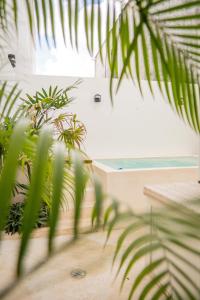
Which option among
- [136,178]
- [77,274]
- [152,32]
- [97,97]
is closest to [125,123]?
[97,97]

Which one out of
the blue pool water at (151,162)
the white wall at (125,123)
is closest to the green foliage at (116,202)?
the blue pool water at (151,162)

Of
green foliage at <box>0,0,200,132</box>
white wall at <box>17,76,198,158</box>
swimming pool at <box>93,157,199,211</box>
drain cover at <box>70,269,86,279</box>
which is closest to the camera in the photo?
green foliage at <box>0,0,200,132</box>

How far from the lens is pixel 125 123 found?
5.71m

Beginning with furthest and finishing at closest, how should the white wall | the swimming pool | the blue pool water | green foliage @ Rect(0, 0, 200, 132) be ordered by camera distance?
the white wall
the blue pool water
the swimming pool
green foliage @ Rect(0, 0, 200, 132)

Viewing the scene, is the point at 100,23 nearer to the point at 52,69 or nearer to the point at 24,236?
the point at 24,236

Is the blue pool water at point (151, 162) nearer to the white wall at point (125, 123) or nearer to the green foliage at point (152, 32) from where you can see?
the white wall at point (125, 123)

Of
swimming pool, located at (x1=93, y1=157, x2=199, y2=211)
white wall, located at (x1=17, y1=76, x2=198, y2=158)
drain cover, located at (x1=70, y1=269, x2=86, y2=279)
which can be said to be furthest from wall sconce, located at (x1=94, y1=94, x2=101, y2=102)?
drain cover, located at (x1=70, y1=269, x2=86, y2=279)

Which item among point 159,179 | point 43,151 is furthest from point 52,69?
point 43,151

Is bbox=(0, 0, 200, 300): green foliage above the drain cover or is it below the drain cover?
above

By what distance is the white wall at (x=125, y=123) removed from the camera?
5.44m

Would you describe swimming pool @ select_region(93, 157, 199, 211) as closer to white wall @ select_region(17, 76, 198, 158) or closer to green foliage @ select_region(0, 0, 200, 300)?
white wall @ select_region(17, 76, 198, 158)

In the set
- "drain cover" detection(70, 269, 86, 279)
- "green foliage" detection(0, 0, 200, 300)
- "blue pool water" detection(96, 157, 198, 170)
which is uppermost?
"green foliage" detection(0, 0, 200, 300)

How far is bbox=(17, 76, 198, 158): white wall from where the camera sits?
5.44 metres

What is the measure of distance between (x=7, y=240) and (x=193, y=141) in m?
4.77
